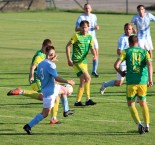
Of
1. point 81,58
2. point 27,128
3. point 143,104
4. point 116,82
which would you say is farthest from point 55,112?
point 116,82

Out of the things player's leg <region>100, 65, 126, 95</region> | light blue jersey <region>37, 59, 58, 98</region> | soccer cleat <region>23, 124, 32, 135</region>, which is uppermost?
light blue jersey <region>37, 59, 58, 98</region>

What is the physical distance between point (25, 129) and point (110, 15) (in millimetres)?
43470

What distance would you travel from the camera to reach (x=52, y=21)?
5100 cm

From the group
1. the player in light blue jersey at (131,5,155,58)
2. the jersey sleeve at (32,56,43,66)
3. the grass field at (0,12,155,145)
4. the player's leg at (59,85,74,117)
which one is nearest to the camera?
the grass field at (0,12,155,145)

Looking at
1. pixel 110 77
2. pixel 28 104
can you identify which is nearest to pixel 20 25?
pixel 110 77

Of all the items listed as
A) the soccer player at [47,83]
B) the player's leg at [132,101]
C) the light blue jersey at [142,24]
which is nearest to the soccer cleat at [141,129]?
the player's leg at [132,101]

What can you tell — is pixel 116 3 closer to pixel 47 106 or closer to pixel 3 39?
pixel 3 39

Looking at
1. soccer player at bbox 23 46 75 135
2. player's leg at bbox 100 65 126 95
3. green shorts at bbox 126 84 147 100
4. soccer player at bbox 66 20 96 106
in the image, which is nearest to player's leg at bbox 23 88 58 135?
soccer player at bbox 23 46 75 135

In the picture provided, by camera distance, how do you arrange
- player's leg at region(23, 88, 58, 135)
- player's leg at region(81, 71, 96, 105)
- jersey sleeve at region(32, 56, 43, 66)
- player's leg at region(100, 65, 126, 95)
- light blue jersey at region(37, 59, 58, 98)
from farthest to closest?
player's leg at region(100, 65, 126, 95) < player's leg at region(81, 71, 96, 105) < jersey sleeve at region(32, 56, 43, 66) < player's leg at region(23, 88, 58, 135) < light blue jersey at region(37, 59, 58, 98)

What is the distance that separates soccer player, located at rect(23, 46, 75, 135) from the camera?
1470 cm

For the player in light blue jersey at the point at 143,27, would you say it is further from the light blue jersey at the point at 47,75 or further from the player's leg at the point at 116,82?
the light blue jersey at the point at 47,75

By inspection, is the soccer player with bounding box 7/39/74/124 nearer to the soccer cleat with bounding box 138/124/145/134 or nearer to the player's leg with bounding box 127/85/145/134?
the player's leg with bounding box 127/85/145/134

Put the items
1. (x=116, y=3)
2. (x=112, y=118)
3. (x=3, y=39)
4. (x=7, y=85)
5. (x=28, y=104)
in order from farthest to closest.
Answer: (x=116, y=3) < (x=3, y=39) < (x=7, y=85) < (x=28, y=104) < (x=112, y=118)

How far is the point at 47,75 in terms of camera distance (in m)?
14.8
